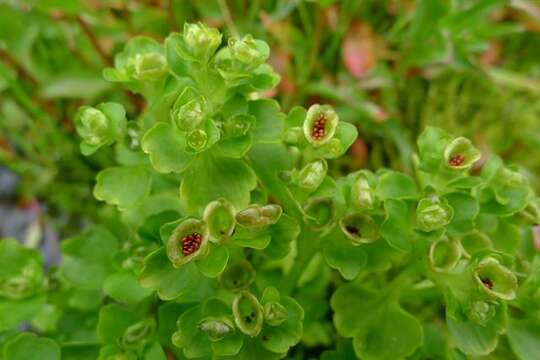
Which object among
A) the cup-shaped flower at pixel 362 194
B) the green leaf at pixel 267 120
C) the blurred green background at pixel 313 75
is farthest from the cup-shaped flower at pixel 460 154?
the blurred green background at pixel 313 75

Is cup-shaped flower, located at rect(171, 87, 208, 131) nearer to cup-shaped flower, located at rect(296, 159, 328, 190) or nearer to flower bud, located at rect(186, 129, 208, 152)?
flower bud, located at rect(186, 129, 208, 152)

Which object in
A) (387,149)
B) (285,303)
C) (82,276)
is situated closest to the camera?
(285,303)

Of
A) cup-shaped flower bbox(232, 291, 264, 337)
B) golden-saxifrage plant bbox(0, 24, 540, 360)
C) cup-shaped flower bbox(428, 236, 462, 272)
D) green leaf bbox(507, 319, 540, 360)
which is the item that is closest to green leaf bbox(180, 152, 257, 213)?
golden-saxifrage plant bbox(0, 24, 540, 360)

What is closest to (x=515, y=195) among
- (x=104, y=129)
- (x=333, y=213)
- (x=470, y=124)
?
(x=333, y=213)

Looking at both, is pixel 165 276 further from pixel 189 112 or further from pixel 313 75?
pixel 313 75

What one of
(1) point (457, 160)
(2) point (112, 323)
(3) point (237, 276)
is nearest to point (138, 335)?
(2) point (112, 323)

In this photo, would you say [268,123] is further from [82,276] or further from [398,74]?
[398,74]
